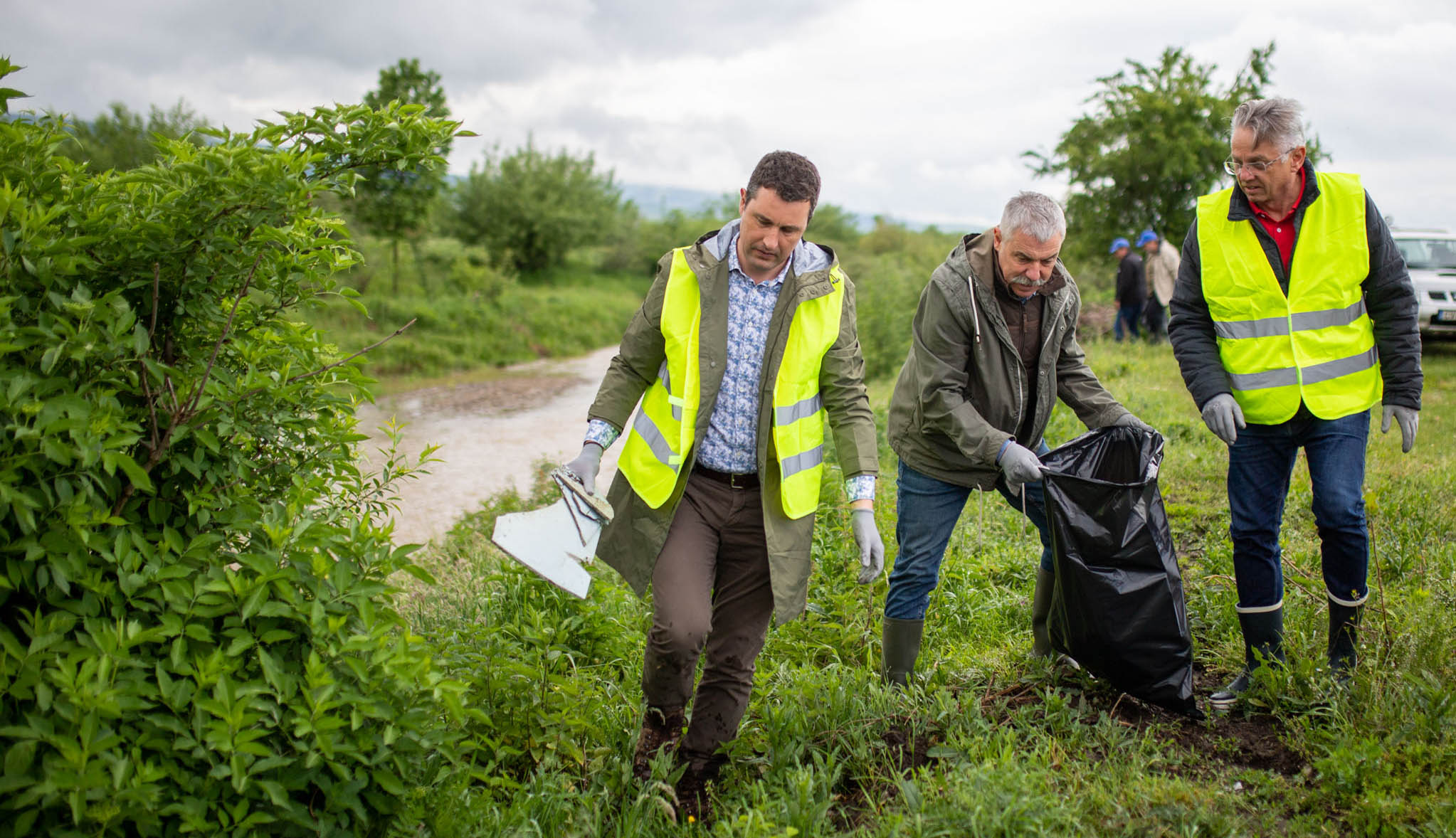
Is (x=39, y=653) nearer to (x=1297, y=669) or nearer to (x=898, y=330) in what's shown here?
(x=1297, y=669)

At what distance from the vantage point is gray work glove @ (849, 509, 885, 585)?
287 cm

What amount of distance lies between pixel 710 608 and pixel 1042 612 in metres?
1.44

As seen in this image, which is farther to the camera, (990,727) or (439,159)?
(990,727)

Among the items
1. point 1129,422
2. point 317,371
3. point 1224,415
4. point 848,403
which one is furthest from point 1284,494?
point 317,371

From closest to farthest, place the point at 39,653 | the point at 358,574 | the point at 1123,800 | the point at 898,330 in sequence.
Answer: the point at 39,653 < the point at 358,574 < the point at 1123,800 < the point at 898,330

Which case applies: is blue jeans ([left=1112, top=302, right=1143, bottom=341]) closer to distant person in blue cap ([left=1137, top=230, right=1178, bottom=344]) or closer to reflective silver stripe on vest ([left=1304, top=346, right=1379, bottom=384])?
distant person in blue cap ([left=1137, top=230, right=1178, bottom=344])

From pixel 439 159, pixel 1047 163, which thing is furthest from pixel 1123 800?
pixel 1047 163

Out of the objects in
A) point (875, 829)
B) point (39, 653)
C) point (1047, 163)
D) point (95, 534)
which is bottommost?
point (875, 829)

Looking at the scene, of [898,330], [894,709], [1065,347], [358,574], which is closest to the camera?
[358,574]

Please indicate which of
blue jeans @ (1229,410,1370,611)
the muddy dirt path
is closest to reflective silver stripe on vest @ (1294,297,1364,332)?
blue jeans @ (1229,410,1370,611)

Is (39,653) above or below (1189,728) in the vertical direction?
above

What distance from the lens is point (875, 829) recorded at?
2594mm

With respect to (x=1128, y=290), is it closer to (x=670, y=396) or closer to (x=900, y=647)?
(x=900, y=647)

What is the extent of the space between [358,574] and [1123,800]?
6.73 feet
